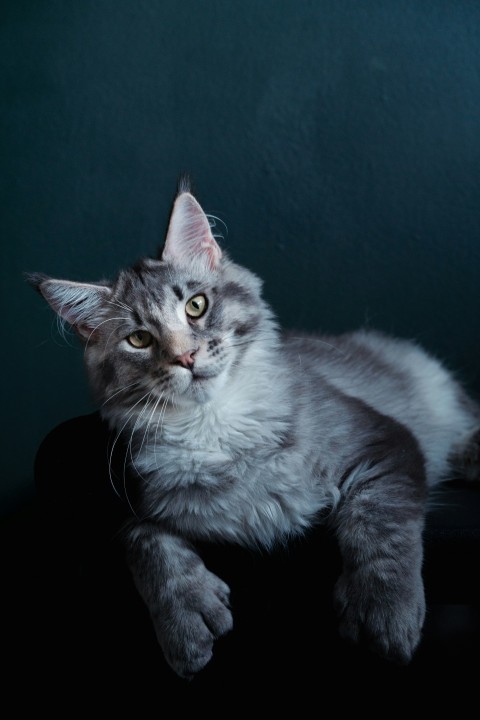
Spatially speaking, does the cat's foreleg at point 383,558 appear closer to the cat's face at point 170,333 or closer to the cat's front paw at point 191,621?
the cat's front paw at point 191,621

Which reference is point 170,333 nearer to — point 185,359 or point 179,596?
point 185,359

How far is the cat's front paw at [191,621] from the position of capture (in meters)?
1.33

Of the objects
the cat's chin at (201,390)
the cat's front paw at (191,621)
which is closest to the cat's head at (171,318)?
the cat's chin at (201,390)

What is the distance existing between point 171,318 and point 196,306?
0.27ft

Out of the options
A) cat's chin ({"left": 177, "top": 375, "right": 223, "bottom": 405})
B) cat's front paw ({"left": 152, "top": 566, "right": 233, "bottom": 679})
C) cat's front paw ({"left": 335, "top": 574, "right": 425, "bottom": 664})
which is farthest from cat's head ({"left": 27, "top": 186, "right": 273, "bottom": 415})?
cat's front paw ({"left": 335, "top": 574, "right": 425, "bottom": 664})

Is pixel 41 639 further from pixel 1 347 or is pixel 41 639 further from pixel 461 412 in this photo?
pixel 461 412

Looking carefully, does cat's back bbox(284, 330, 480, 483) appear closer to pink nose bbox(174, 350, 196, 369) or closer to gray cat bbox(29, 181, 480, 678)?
gray cat bbox(29, 181, 480, 678)

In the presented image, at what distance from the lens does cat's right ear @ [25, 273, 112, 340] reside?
1591 mm

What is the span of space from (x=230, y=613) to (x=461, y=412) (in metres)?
1.16

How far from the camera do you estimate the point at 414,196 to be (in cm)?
248

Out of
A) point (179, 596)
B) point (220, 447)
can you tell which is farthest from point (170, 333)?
point (179, 596)

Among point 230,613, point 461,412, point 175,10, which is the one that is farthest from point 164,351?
point 175,10

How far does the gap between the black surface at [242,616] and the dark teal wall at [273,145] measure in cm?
103

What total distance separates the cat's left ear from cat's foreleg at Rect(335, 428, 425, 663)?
0.63m
